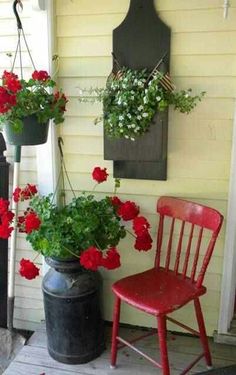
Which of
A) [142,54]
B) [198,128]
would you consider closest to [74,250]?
[198,128]

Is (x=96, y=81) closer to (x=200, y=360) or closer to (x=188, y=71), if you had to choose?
(x=188, y=71)

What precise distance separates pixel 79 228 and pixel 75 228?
0.9 inches

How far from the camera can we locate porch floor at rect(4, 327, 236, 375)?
85.7 inches

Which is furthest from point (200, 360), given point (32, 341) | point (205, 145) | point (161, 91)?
point (161, 91)

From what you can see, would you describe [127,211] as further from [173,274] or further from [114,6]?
[114,6]

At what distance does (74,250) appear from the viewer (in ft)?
6.77

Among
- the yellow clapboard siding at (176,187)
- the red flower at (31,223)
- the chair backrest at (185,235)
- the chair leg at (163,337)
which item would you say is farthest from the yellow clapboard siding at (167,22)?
the chair leg at (163,337)

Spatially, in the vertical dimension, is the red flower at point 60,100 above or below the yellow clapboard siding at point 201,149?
above

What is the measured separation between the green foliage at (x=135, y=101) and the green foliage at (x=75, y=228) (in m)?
0.40

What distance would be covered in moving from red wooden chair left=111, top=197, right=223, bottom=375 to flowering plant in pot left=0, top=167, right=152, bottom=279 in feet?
0.50

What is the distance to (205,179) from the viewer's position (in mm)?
2207

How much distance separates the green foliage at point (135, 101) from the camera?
1942mm

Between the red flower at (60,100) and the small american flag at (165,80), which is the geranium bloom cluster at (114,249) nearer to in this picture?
the red flower at (60,100)

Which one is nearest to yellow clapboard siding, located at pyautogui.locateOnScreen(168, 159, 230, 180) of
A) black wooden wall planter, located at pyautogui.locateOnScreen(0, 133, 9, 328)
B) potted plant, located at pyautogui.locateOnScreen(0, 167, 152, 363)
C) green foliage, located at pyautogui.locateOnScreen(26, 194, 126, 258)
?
potted plant, located at pyautogui.locateOnScreen(0, 167, 152, 363)
